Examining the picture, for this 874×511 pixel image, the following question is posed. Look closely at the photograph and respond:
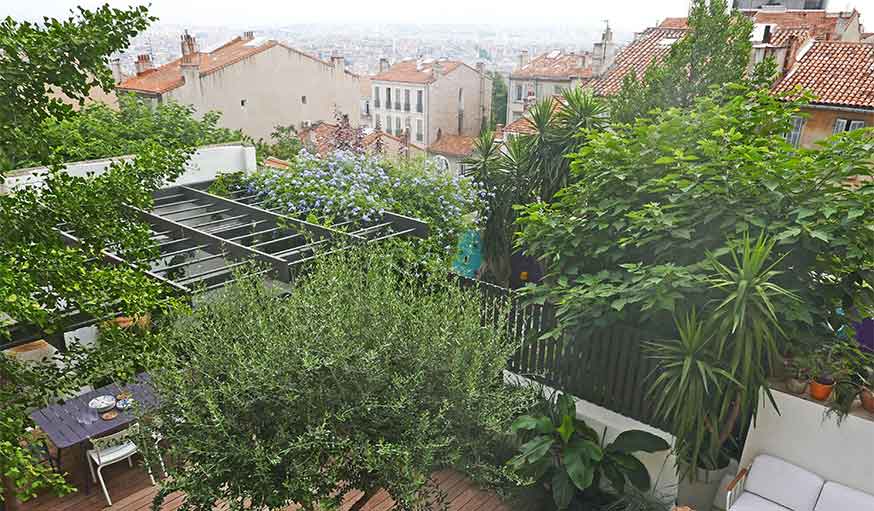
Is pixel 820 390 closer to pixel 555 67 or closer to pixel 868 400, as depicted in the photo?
pixel 868 400

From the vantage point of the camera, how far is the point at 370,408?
112 inches

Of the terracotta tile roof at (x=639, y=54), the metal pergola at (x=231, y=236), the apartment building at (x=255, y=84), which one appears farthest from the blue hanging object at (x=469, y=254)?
the apartment building at (x=255, y=84)

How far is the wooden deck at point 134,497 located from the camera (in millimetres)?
4711

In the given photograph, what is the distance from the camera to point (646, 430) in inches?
187

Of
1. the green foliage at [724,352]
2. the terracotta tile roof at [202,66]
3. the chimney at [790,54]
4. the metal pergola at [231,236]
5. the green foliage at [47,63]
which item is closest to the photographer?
the green foliage at [47,63]

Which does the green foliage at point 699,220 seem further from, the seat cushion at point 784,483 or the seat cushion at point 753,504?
the seat cushion at point 753,504

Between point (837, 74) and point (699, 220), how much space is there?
1505cm

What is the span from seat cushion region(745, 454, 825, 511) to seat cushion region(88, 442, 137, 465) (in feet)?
15.4

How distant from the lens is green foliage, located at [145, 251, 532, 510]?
2.77 metres

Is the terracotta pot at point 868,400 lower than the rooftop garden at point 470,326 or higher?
lower

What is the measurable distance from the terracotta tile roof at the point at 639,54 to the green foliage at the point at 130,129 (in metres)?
11.2

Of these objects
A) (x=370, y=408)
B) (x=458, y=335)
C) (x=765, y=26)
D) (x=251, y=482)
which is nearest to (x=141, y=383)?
(x=251, y=482)

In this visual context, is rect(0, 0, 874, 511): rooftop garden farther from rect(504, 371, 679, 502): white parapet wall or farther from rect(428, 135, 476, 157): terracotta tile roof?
rect(428, 135, 476, 157): terracotta tile roof

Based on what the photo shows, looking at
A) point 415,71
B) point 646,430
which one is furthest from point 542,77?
point 646,430
